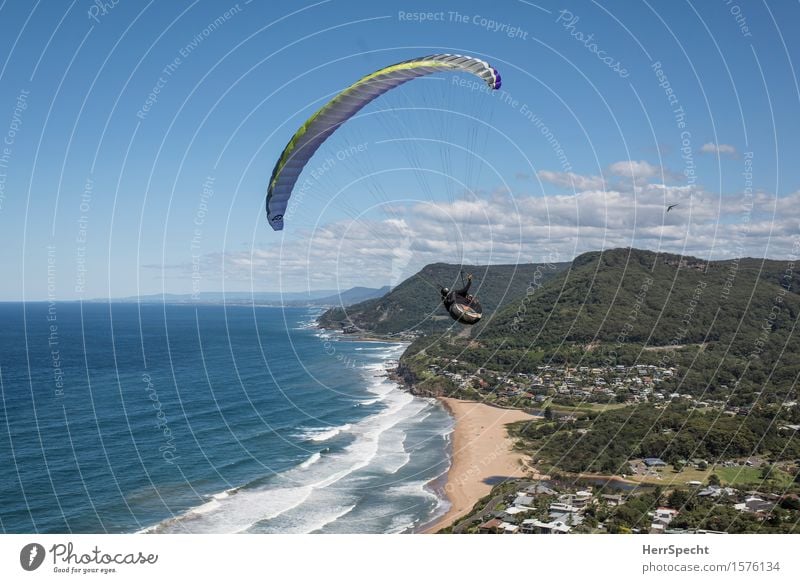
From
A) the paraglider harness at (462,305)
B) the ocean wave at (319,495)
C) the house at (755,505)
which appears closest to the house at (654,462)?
the house at (755,505)

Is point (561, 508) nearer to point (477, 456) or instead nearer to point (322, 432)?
point (477, 456)

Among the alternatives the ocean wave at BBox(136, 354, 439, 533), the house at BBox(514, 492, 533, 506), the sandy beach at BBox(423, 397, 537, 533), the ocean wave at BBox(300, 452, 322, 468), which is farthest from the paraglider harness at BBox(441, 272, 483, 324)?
the ocean wave at BBox(300, 452, 322, 468)

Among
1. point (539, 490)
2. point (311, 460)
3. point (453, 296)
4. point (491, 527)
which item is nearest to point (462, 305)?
point (453, 296)

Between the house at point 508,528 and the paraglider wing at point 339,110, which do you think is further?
the house at point 508,528

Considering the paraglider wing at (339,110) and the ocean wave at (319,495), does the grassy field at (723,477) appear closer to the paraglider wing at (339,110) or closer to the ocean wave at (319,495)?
the ocean wave at (319,495)

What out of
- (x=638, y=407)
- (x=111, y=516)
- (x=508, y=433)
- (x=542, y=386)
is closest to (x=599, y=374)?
(x=542, y=386)

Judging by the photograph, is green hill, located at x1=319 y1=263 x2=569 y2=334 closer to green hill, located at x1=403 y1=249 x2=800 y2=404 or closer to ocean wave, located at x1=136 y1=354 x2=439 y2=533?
green hill, located at x1=403 y1=249 x2=800 y2=404
